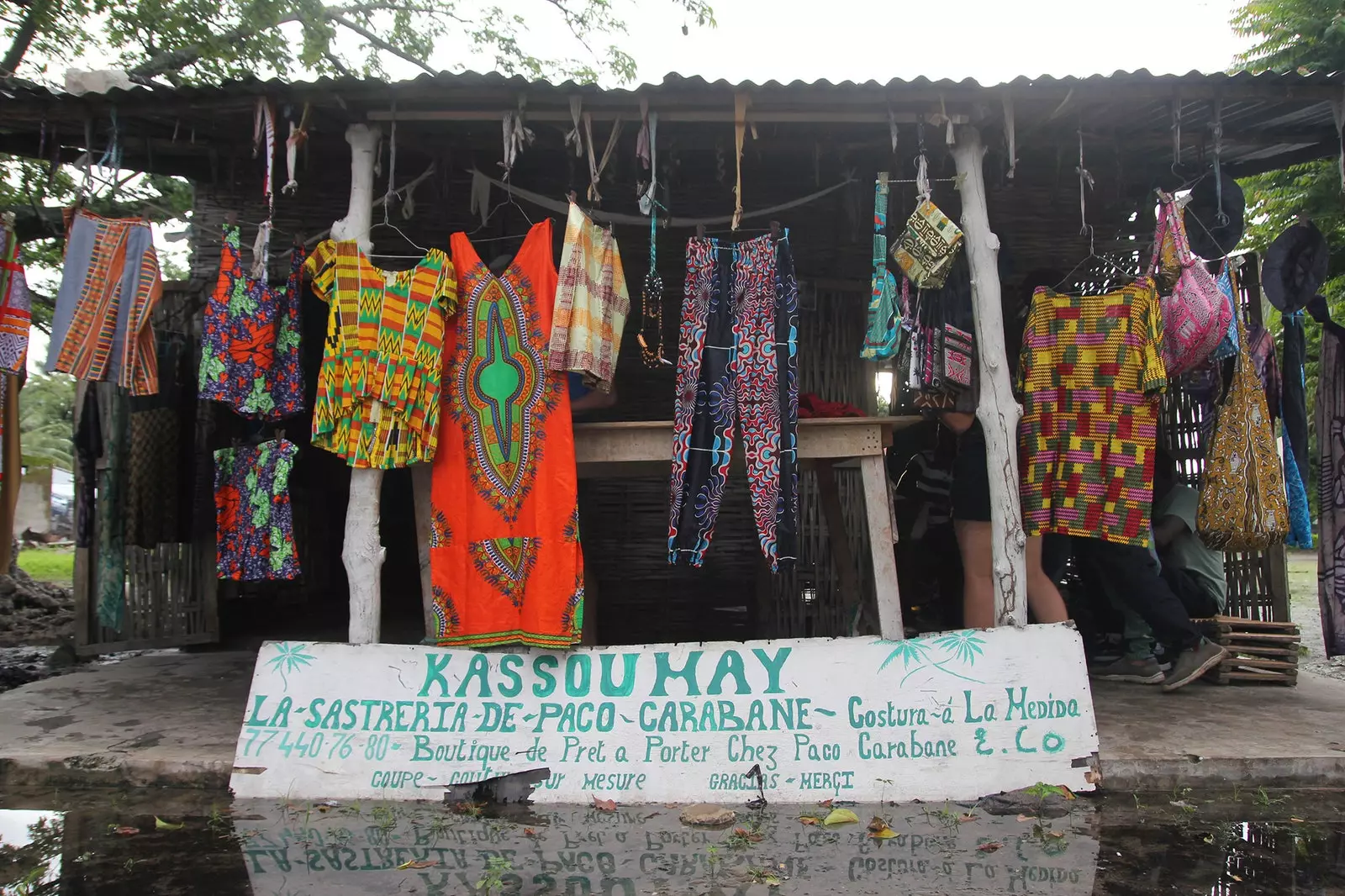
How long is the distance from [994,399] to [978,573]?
1045mm

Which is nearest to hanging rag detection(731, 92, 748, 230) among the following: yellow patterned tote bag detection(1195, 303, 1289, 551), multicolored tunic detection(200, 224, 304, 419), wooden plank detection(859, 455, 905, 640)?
wooden plank detection(859, 455, 905, 640)

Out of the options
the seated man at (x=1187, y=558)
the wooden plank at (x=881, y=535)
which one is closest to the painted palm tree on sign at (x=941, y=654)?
the wooden plank at (x=881, y=535)

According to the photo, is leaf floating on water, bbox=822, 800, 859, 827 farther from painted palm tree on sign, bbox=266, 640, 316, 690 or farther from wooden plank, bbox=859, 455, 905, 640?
painted palm tree on sign, bbox=266, 640, 316, 690

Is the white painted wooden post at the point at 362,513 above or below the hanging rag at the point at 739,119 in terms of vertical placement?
below

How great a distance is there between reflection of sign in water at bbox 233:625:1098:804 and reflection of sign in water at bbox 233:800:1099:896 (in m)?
0.16

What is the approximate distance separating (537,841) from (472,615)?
1153mm

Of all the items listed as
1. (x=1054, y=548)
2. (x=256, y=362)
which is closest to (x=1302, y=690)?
(x=1054, y=548)

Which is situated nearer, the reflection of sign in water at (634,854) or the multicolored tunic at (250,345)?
the reflection of sign in water at (634,854)

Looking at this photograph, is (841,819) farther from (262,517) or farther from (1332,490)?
(1332,490)

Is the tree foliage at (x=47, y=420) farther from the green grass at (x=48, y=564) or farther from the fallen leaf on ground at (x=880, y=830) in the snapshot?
the fallen leaf on ground at (x=880, y=830)

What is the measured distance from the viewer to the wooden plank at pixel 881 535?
13.9ft

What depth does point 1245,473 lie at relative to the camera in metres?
4.76

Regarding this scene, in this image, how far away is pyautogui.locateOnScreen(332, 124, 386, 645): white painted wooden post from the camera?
4.30 metres

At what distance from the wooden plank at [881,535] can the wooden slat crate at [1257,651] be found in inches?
99.2
